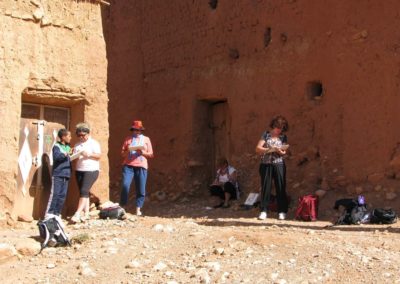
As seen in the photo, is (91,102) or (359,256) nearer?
(359,256)

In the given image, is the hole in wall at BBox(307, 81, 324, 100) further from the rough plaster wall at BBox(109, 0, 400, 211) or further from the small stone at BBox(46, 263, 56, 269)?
the small stone at BBox(46, 263, 56, 269)

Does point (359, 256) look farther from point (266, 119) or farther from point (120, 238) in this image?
point (266, 119)

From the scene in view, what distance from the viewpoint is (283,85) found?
37.2 feet

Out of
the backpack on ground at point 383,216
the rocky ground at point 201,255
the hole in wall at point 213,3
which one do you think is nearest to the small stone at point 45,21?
the rocky ground at point 201,255

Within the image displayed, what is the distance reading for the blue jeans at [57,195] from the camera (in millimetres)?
8109

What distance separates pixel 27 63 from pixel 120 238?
278 centimetres

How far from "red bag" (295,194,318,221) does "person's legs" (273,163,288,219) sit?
232 millimetres

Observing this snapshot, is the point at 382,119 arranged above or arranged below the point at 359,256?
above

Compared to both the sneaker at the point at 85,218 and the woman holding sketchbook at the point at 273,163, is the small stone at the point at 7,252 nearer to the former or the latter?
the sneaker at the point at 85,218

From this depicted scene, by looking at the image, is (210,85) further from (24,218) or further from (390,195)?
(24,218)

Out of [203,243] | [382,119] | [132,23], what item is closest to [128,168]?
[203,243]

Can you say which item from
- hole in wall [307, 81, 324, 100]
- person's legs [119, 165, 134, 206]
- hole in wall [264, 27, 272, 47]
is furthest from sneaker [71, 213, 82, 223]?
hole in wall [264, 27, 272, 47]

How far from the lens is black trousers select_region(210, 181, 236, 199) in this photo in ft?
37.9

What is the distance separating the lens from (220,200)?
12102 millimetres
